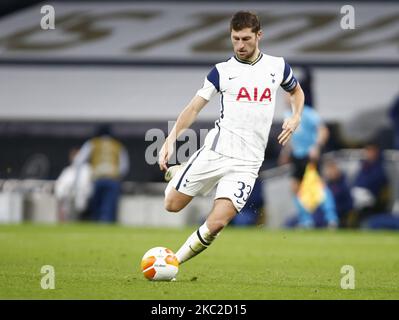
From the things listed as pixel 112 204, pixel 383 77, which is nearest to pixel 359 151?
pixel 383 77

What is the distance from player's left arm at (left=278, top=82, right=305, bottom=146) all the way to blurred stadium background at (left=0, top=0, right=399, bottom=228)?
535 inches

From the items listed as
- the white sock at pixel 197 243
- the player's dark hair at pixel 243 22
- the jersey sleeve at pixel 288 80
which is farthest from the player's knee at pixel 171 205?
the player's dark hair at pixel 243 22

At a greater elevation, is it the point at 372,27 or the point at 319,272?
the point at 372,27

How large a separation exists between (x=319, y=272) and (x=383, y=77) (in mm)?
14312

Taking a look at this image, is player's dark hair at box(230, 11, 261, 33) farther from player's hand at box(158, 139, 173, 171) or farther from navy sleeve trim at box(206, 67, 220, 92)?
player's hand at box(158, 139, 173, 171)

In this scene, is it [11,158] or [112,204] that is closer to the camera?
[112,204]

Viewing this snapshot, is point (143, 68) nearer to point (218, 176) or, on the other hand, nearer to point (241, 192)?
point (218, 176)

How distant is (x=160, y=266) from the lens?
9.56 m

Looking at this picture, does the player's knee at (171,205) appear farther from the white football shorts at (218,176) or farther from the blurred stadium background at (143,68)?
the blurred stadium background at (143,68)

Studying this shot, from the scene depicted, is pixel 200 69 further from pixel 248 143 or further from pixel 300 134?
pixel 248 143

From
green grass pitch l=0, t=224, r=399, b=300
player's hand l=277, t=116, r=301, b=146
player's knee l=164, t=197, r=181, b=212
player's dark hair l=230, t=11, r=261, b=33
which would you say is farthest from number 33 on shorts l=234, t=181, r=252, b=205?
player's dark hair l=230, t=11, r=261, b=33

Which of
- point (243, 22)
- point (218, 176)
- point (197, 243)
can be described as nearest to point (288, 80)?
point (243, 22)

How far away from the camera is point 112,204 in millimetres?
22062

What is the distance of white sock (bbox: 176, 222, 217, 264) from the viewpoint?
9742 millimetres
